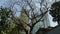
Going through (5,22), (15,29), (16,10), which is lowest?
(15,29)

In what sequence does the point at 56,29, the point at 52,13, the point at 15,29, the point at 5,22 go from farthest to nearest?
the point at 15,29 < the point at 52,13 < the point at 5,22 < the point at 56,29

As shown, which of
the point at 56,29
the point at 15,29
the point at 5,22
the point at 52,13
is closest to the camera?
the point at 56,29

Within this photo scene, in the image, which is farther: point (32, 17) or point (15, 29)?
point (15, 29)

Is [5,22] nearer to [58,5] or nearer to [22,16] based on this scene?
[22,16]

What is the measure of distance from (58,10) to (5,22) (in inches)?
381

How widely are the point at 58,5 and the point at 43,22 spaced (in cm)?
430

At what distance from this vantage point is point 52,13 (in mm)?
33312

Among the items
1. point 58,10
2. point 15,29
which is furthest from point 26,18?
point 58,10

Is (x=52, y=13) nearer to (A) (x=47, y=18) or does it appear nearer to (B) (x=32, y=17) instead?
(A) (x=47, y=18)

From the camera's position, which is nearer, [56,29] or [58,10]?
[56,29]

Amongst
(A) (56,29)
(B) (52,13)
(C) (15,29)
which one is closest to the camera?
(A) (56,29)

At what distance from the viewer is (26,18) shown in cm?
3428

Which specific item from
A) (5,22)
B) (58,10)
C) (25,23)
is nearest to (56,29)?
(58,10)

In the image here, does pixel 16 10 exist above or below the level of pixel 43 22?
above
